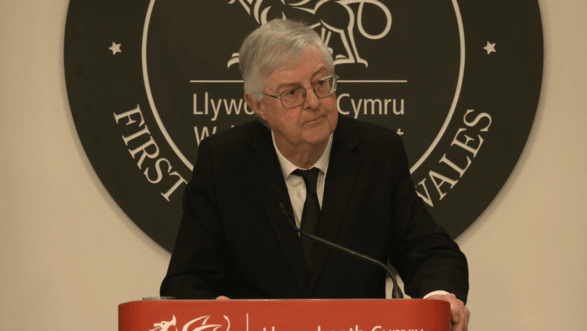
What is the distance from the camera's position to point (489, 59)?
2.44 metres

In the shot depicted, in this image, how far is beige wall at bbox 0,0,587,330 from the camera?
245cm

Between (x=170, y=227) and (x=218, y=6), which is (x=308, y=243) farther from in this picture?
(x=218, y=6)

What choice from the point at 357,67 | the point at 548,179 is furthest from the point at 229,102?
the point at 548,179

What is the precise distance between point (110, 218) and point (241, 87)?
2.50 ft

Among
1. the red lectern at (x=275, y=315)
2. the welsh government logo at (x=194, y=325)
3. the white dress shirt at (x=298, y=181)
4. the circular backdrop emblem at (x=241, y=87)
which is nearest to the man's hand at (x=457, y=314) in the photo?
the red lectern at (x=275, y=315)

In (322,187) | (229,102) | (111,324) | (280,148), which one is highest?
(229,102)

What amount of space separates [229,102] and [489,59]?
108 cm

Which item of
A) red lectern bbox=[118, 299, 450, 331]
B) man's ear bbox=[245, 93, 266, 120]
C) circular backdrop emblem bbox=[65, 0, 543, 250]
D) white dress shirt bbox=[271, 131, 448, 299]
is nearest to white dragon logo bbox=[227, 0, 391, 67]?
circular backdrop emblem bbox=[65, 0, 543, 250]

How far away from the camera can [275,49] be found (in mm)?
1658

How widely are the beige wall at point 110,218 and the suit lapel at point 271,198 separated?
0.84 meters

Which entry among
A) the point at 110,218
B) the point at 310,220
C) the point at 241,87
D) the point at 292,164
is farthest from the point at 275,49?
the point at 110,218

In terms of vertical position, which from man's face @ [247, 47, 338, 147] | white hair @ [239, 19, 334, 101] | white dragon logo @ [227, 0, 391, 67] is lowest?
man's face @ [247, 47, 338, 147]

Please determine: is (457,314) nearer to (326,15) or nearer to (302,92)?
(302,92)

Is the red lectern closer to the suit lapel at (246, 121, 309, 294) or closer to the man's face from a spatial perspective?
the suit lapel at (246, 121, 309, 294)
